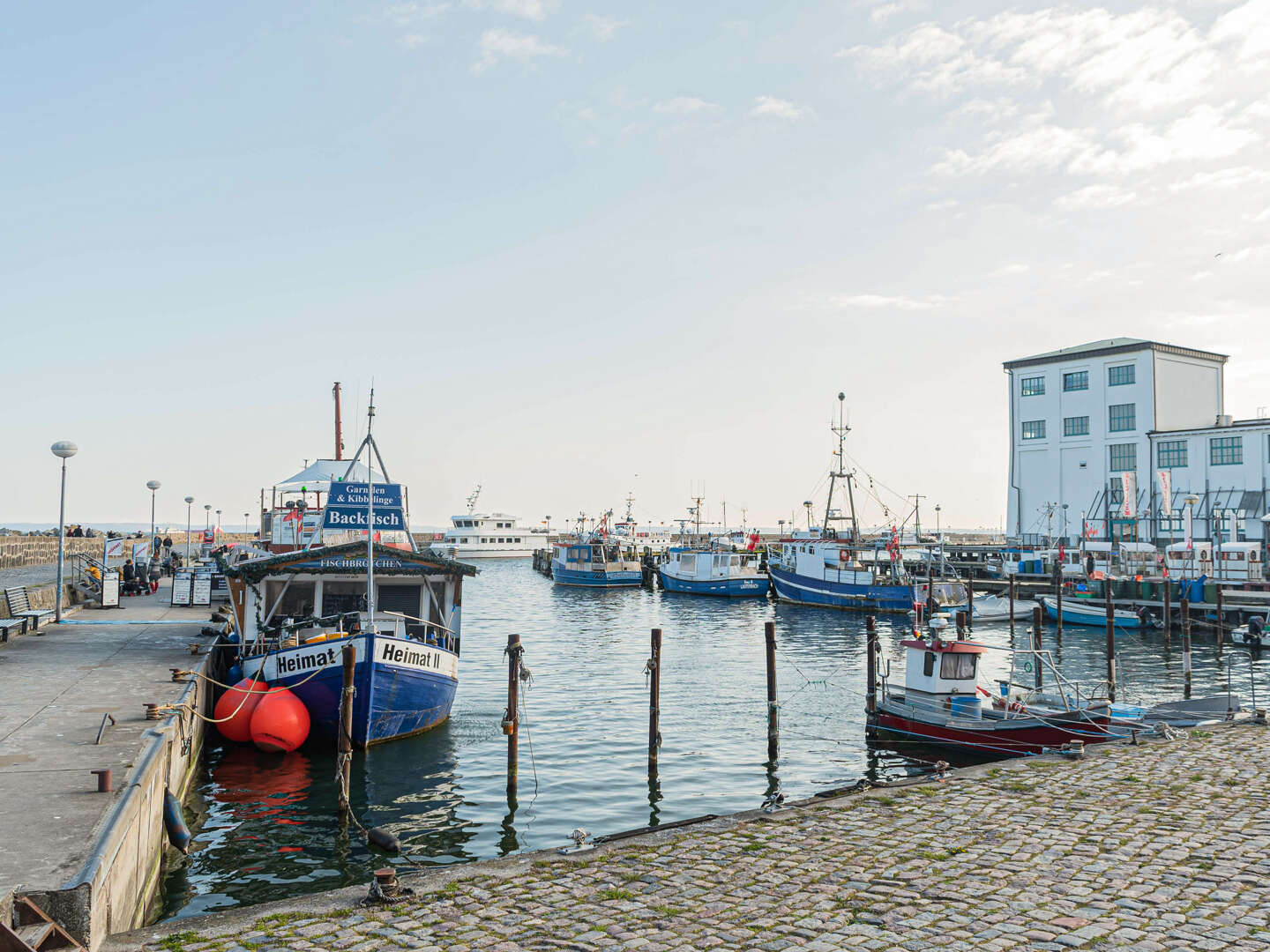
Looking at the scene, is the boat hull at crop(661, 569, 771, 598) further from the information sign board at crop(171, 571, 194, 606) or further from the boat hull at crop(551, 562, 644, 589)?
the information sign board at crop(171, 571, 194, 606)

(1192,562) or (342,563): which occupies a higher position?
(342,563)

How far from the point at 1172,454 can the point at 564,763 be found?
204 feet

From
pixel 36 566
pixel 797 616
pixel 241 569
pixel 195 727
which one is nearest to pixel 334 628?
pixel 241 569

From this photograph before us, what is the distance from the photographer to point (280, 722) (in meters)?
19.8

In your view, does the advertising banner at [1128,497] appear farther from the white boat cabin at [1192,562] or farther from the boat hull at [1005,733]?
the boat hull at [1005,733]

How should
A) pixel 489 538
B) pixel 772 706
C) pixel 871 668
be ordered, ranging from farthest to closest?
1. pixel 489 538
2. pixel 871 668
3. pixel 772 706

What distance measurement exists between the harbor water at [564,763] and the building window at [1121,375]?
3490 cm

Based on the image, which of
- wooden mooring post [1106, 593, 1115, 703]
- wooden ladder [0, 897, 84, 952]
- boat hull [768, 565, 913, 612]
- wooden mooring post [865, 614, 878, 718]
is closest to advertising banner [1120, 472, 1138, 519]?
boat hull [768, 565, 913, 612]

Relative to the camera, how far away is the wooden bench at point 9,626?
24234 mm

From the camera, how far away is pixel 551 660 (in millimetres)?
38281

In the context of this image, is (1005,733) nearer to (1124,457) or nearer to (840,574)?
(840,574)

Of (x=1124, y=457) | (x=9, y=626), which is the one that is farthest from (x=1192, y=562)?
(x=9, y=626)

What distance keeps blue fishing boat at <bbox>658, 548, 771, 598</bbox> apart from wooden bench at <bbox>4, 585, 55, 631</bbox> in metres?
49.3

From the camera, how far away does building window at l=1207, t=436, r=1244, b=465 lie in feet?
209
